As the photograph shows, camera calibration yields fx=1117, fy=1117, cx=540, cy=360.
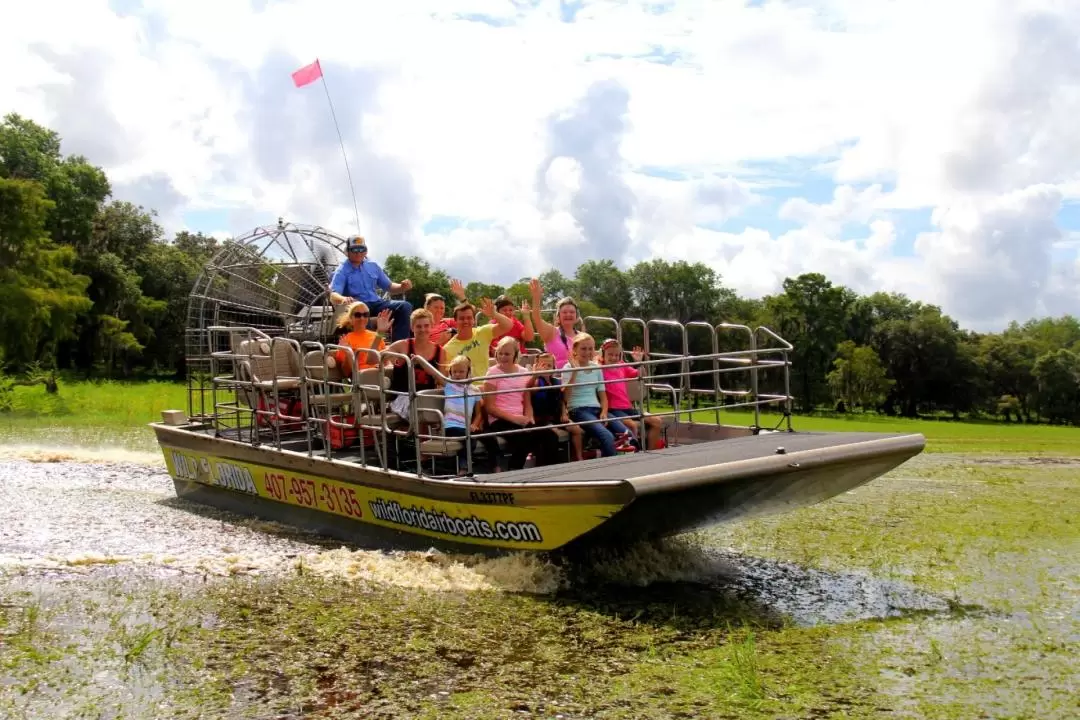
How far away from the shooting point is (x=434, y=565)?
9867 millimetres

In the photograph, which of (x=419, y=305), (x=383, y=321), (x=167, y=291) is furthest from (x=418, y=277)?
(x=383, y=321)

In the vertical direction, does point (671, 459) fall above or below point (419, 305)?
below

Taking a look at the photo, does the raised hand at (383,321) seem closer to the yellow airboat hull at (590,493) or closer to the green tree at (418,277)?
the yellow airboat hull at (590,493)

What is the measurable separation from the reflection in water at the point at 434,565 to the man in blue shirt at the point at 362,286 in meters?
2.88

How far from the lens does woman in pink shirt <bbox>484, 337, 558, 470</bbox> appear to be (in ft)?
34.1

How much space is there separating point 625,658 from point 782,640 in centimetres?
127

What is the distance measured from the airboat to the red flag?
8.15 ft

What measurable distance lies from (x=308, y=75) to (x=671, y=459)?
365 inches

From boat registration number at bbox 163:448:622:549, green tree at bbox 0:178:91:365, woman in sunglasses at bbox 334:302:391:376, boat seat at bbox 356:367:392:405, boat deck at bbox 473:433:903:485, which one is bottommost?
boat registration number at bbox 163:448:622:549

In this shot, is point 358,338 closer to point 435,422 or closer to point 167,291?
point 435,422

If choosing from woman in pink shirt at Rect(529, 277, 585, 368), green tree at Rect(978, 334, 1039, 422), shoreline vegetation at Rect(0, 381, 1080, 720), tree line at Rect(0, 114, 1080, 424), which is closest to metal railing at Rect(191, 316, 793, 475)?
woman in pink shirt at Rect(529, 277, 585, 368)

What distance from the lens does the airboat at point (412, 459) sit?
899cm

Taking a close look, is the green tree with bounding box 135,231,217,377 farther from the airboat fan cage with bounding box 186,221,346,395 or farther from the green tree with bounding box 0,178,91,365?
the airboat fan cage with bounding box 186,221,346,395

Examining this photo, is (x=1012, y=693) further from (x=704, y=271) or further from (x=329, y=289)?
(x=704, y=271)
